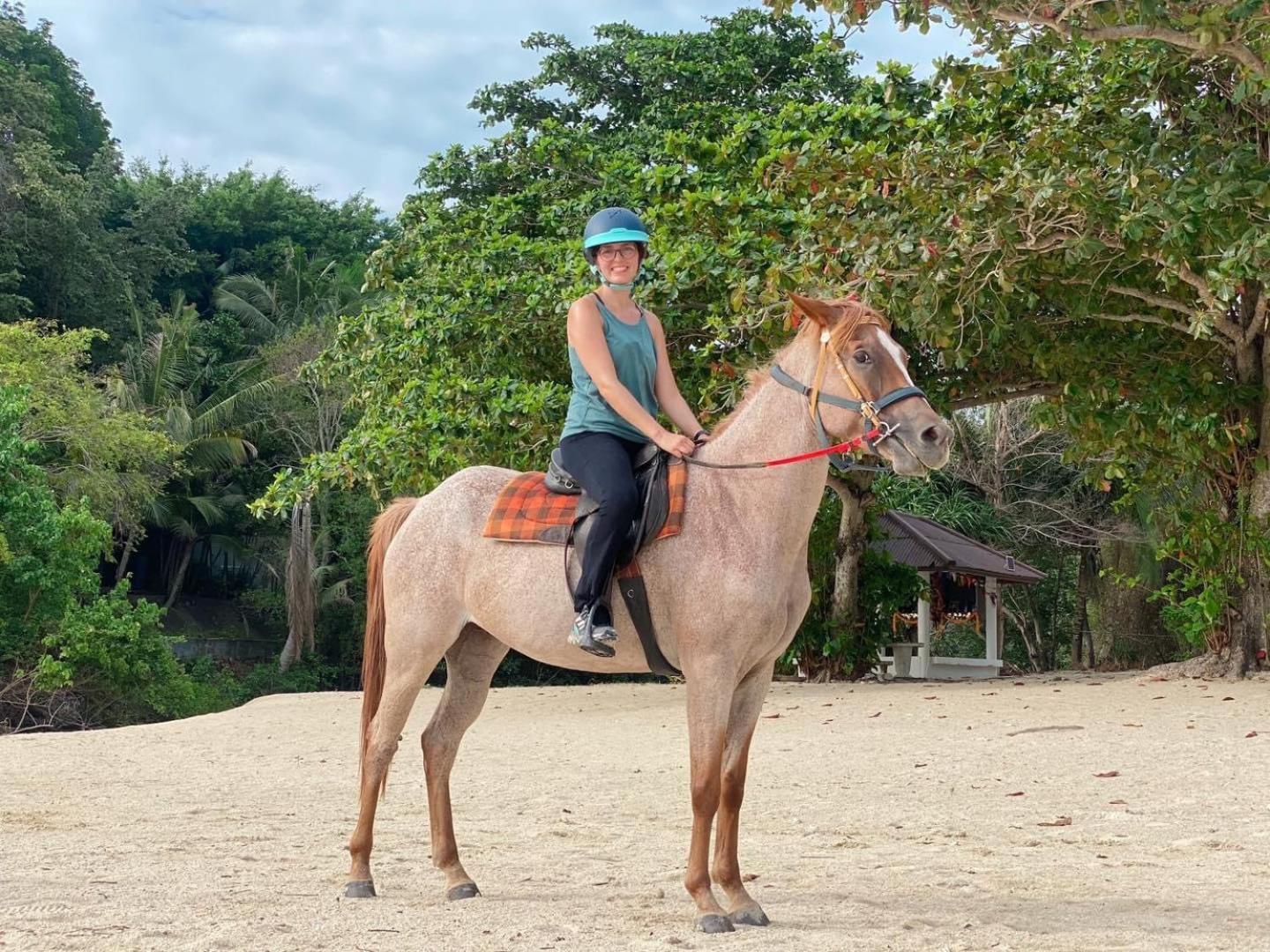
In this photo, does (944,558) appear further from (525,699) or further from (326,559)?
(326,559)

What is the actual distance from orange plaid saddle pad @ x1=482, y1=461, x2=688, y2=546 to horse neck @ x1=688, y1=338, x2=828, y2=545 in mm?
92

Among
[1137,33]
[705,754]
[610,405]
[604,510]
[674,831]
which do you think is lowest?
[674,831]

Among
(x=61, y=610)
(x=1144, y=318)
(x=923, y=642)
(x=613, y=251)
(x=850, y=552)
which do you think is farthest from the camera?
(x=923, y=642)

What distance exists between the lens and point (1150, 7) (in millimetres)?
7996

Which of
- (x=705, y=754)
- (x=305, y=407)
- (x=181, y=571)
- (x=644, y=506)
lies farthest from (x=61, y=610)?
(x=705, y=754)

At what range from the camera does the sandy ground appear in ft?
15.5

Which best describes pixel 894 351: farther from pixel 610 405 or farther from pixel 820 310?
pixel 610 405

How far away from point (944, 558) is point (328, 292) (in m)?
20.2

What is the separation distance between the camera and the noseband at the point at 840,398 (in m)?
4.53

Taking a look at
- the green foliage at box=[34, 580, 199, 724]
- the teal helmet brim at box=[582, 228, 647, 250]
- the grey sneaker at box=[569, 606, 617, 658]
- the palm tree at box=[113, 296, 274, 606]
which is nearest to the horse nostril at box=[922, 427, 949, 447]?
the grey sneaker at box=[569, 606, 617, 658]

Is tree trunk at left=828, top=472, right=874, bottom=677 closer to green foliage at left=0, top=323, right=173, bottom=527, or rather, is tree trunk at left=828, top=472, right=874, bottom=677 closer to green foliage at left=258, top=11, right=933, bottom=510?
green foliage at left=258, top=11, right=933, bottom=510

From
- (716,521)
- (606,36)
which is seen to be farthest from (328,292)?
(716,521)

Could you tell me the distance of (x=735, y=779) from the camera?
4.96 metres

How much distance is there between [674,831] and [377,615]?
246 centimetres
